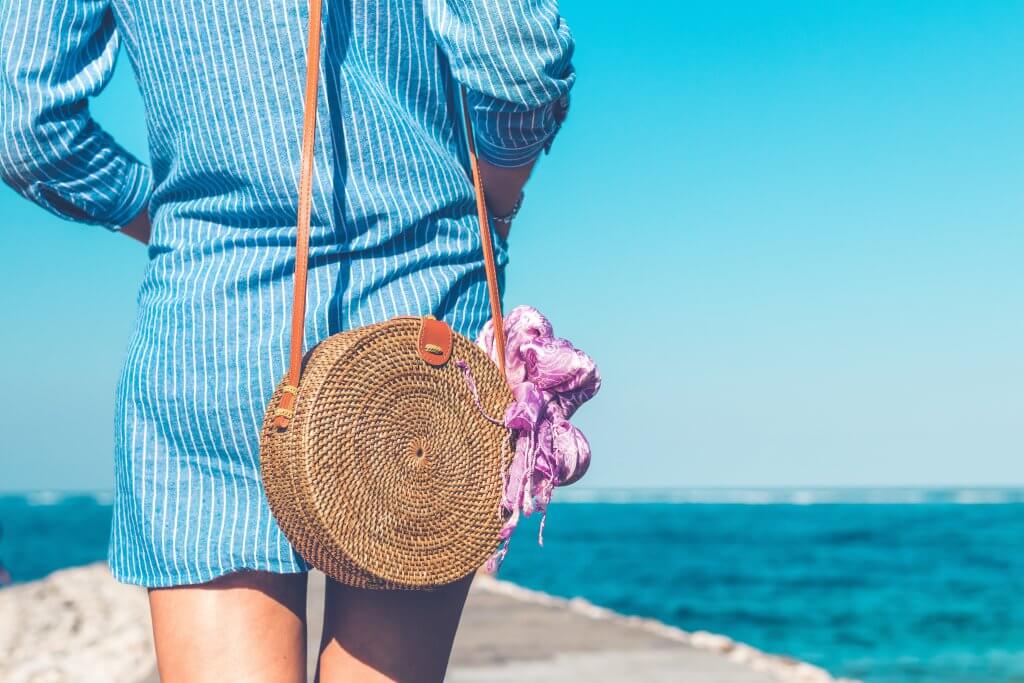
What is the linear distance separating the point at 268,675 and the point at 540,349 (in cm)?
48

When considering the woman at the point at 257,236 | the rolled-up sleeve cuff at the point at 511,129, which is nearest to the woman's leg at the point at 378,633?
the woman at the point at 257,236

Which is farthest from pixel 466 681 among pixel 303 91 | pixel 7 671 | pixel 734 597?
pixel 734 597

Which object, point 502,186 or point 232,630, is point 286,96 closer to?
point 502,186

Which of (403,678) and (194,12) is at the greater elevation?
(194,12)

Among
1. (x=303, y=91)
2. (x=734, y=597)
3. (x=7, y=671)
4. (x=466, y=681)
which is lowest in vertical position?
(x=7, y=671)

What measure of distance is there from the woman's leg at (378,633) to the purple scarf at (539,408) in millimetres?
97

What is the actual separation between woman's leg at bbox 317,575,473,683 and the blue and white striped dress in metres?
0.10

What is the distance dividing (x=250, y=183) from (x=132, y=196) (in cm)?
35

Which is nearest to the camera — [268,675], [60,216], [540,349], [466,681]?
[268,675]

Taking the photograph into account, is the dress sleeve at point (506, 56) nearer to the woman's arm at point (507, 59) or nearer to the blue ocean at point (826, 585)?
the woman's arm at point (507, 59)

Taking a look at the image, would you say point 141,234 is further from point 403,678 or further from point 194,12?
point 403,678

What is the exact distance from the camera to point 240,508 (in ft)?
4.24

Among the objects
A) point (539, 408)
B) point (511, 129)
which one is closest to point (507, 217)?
point (511, 129)

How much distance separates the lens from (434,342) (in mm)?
1298
